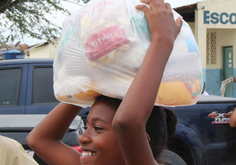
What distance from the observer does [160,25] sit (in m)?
1.05

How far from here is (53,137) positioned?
60.4 inches

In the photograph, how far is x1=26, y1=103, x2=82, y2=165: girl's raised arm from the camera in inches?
59.2

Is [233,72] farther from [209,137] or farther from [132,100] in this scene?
[132,100]

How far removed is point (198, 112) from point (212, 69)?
7.74 metres

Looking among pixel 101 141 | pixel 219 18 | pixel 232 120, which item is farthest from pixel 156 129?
pixel 219 18

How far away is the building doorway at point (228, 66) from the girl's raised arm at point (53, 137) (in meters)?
10.3

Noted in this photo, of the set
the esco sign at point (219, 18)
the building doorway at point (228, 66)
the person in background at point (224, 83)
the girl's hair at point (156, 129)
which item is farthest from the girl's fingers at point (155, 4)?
the building doorway at point (228, 66)

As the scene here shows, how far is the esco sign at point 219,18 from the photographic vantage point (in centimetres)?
1002

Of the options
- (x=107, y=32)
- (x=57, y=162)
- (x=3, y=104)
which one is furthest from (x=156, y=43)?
(x=3, y=104)

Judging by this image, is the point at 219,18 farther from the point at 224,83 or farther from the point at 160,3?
the point at 160,3

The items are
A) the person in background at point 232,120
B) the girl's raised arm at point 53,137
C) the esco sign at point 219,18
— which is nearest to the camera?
the girl's raised arm at point 53,137

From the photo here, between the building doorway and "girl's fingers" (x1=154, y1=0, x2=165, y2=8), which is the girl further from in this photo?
the building doorway

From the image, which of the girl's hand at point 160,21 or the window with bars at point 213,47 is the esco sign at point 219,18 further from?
the girl's hand at point 160,21

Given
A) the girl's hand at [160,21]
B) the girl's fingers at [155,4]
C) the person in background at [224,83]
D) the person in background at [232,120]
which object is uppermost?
the girl's fingers at [155,4]
